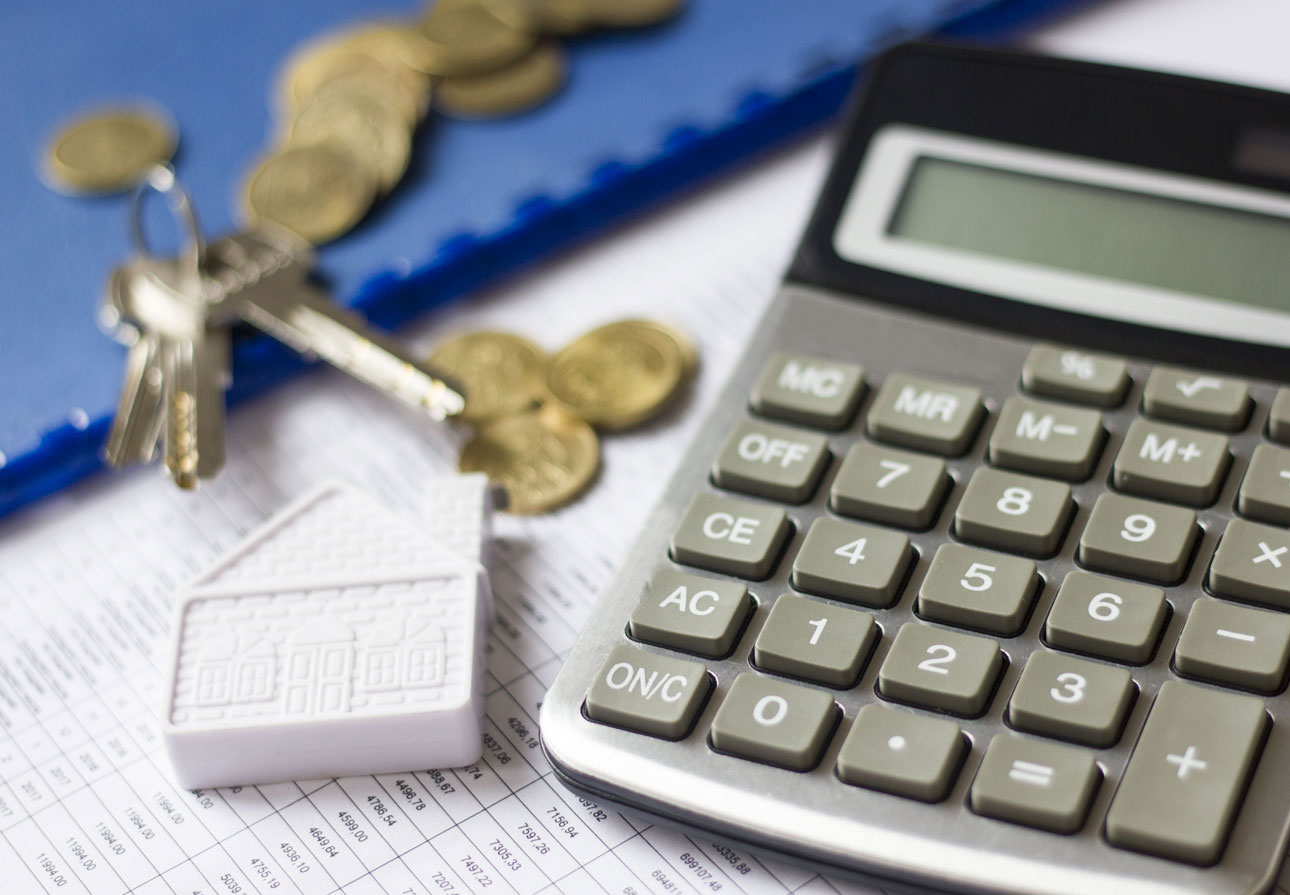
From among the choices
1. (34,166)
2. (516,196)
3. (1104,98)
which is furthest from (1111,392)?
(34,166)

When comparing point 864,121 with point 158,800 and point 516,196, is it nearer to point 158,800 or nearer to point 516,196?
point 516,196

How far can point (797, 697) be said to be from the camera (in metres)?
0.44

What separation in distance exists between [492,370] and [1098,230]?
11.0 inches

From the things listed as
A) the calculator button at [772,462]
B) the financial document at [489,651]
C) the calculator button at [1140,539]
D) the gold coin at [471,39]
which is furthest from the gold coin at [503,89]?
the calculator button at [1140,539]

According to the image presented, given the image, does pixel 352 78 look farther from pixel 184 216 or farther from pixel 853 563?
pixel 853 563

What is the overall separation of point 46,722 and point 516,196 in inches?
14.4

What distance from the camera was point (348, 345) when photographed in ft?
2.09

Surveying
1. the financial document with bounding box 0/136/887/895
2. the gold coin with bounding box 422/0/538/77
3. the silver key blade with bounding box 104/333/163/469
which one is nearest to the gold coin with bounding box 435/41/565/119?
the gold coin with bounding box 422/0/538/77

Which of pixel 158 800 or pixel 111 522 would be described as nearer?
pixel 158 800

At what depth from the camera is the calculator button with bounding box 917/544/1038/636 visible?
1.50 feet

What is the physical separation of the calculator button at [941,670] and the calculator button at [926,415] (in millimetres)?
91

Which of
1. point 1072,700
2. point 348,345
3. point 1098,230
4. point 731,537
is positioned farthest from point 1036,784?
point 348,345

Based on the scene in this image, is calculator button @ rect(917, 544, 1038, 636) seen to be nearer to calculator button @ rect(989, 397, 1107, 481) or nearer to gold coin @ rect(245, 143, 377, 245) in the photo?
calculator button @ rect(989, 397, 1107, 481)

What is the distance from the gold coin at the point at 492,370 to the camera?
633mm
